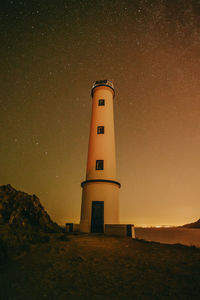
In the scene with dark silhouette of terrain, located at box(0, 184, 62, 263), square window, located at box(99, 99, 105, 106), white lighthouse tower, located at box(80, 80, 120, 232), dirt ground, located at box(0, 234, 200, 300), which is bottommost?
dirt ground, located at box(0, 234, 200, 300)

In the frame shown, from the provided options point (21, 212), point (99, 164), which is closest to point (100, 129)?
point (99, 164)

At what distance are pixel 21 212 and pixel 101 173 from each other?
25.6 ft

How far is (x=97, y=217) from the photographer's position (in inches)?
559

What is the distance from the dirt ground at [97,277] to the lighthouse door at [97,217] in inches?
305

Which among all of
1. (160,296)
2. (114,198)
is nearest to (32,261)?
(160,296)

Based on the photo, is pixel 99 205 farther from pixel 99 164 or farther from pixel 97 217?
pixel 99 164

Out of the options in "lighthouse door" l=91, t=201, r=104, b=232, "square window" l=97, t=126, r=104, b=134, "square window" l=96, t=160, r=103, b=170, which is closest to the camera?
"lighthouse door" l=91, t=201, r=104, b=232

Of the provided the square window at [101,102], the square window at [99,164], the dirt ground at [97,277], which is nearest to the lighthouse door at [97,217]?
the square window at [99,164]

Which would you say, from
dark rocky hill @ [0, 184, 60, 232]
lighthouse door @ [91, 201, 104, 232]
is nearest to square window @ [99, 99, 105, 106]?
lighthouse door @ [91, 201, 104, 232]

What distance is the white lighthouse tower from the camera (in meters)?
14.3

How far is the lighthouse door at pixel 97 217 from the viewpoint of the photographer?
46.1ft

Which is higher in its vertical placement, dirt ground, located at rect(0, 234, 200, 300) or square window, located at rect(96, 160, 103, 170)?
square window, located at rect(96, 160, 103, 170)

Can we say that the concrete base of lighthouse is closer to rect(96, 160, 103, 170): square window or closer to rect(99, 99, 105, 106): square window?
rect(96, 160, 103, 170): square window

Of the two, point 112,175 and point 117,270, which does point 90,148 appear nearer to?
point 112,175
